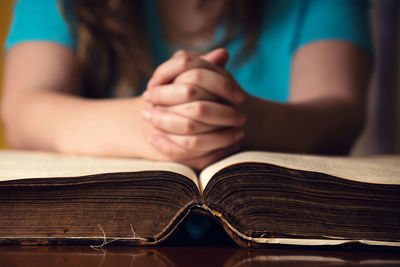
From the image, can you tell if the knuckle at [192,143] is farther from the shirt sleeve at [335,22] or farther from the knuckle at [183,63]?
the shirt sleeve at [335,22]

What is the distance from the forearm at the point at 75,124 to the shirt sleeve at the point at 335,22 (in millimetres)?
654

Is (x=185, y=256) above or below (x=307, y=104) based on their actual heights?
below

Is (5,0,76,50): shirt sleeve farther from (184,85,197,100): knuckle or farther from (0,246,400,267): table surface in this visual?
(0,246,400,267): table surface

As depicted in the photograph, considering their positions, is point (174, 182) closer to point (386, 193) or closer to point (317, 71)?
point (386, 193)

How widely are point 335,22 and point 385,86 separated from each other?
118 cm

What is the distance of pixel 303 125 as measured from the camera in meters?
0.67

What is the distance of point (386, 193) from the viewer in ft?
1.26

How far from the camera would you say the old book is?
363 millimetres

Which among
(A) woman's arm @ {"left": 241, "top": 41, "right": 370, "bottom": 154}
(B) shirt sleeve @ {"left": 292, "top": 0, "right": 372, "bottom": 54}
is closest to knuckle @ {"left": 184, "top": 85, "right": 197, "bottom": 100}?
(A) woman's arm @ {"left": 241, "top": 41, "right": 370, "bottom": 154}

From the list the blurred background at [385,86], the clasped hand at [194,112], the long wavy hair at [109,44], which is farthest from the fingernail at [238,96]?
the blurred background at [385,86]

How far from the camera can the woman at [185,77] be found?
52 cm

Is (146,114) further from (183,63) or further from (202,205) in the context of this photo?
(202,205)

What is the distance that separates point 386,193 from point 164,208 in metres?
0.24

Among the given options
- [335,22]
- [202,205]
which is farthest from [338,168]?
[335,22]
